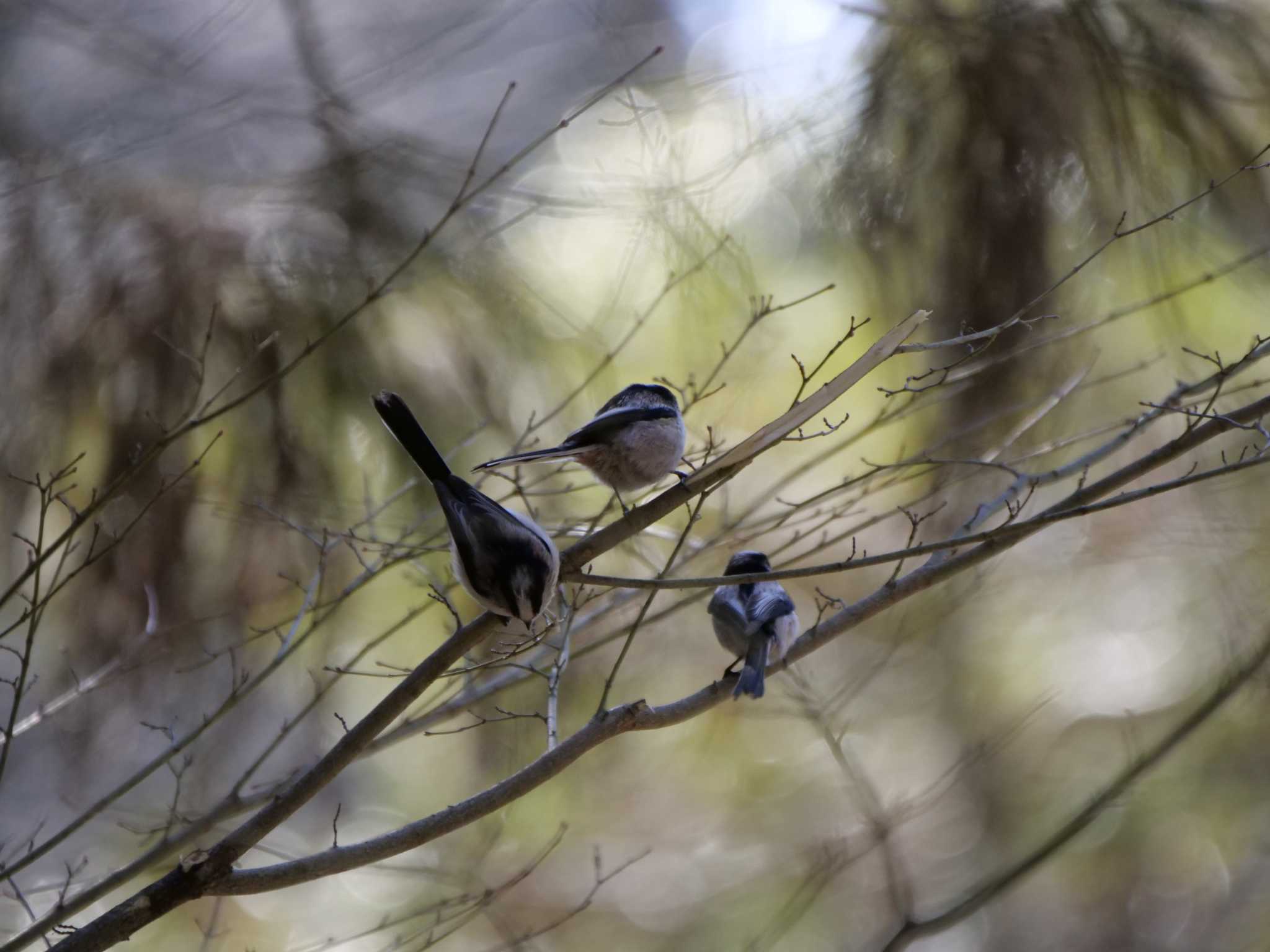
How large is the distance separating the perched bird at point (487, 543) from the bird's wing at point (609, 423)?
399mm

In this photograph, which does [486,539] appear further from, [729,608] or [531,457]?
[729,608]

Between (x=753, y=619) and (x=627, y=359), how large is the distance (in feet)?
4.17

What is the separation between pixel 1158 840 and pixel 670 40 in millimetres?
3215

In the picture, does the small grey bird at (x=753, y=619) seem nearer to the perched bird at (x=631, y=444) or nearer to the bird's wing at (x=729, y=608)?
the bird's wing at (x=729, y=608)

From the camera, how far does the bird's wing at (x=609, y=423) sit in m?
2.51

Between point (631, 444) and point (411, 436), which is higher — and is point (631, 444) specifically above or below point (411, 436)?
above

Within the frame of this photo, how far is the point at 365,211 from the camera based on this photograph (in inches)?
122

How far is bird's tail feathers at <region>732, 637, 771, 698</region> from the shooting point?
2.57 m

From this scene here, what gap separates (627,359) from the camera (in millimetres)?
3836

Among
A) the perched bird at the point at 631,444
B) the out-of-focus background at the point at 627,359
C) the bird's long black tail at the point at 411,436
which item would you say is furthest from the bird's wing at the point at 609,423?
the bird's long black tail at the point at 411,436

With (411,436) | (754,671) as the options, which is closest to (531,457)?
(411,436)

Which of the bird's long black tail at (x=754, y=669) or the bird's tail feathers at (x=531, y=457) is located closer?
the bird's tail feathers at (x=531, y=457)

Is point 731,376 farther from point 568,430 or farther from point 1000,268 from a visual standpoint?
point 1000,268

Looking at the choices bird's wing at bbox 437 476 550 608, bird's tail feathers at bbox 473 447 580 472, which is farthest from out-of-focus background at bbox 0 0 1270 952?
bird's wing at bbox 437 476 550 608
